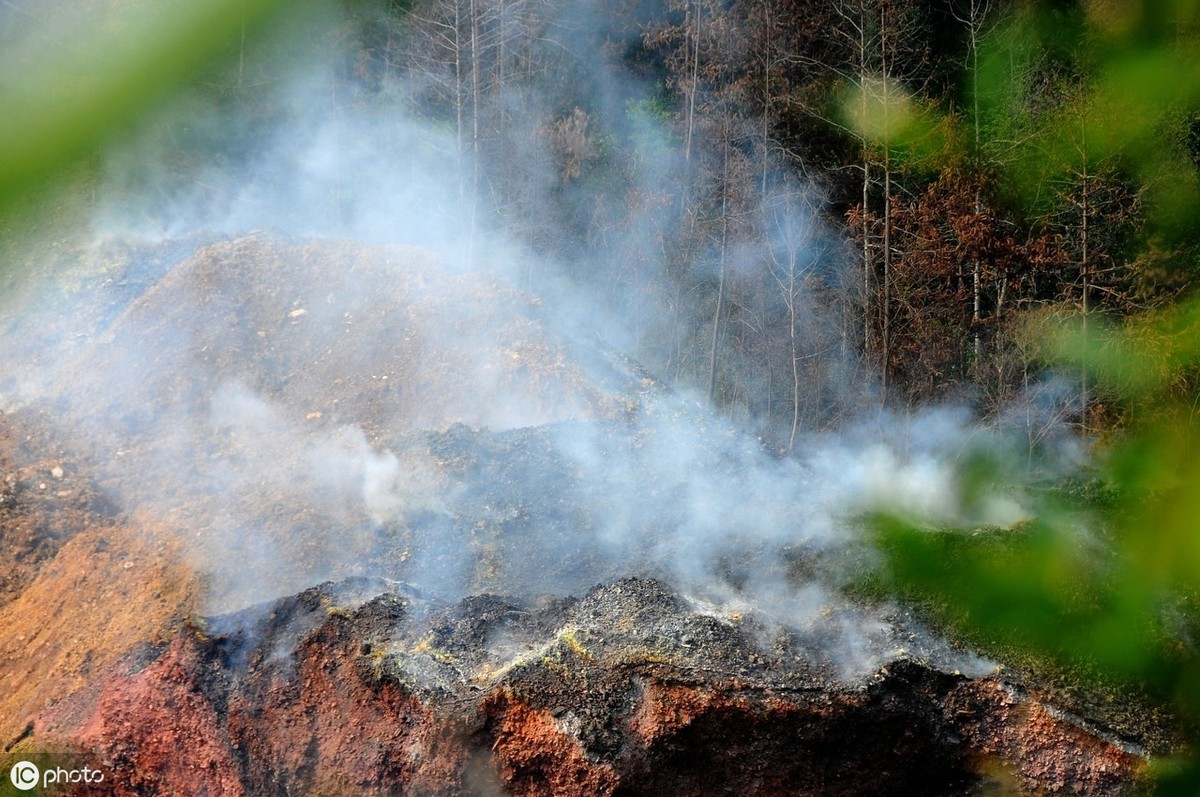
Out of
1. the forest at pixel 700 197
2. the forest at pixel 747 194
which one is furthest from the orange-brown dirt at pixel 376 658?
the forest at pixel 747 194

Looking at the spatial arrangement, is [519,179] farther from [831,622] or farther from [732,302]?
[831,622]

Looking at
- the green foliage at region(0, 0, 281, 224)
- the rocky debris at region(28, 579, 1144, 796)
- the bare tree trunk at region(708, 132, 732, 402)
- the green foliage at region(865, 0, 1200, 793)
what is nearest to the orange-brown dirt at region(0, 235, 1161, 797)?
the rocky debris at region(28, 579, 1144, 796)

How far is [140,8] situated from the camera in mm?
657

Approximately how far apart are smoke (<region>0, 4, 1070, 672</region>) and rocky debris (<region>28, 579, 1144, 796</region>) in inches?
26.2

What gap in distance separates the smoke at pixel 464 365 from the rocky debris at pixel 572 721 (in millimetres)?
665

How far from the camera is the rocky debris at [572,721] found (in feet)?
22.5

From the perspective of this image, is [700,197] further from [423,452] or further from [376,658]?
[376,658]

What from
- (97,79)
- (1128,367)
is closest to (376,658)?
(1128,367)

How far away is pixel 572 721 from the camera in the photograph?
6.93 m

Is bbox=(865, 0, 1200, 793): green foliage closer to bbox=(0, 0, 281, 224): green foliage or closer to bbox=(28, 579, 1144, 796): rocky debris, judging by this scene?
bbox=(0, 0, 281, 224): green foliage

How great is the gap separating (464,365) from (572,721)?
8.61m

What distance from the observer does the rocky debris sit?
270 inches

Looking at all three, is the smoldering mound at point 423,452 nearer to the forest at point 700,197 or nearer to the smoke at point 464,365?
the smoke at point 464,365

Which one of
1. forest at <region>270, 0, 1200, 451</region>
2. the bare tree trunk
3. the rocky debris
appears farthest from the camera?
the bare tree trunk
